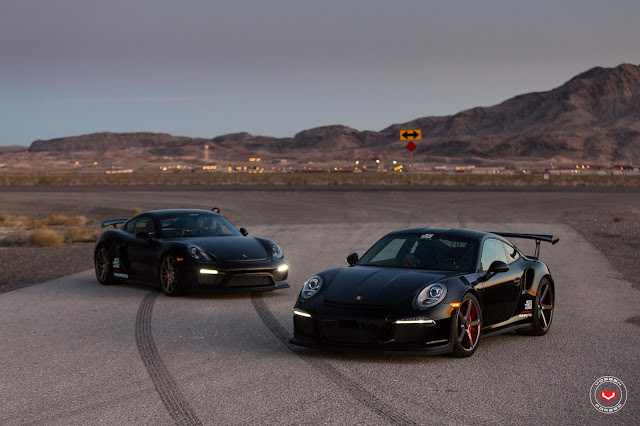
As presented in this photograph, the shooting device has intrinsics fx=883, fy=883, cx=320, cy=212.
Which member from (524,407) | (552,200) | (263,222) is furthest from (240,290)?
(552,200)

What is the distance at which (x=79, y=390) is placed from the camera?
735 cm

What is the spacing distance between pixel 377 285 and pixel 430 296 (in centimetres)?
55

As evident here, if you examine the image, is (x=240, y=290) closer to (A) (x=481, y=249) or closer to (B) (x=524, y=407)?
(A) (x=481, y=249)

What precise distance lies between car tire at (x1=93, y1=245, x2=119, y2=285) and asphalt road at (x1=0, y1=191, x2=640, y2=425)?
18 cm

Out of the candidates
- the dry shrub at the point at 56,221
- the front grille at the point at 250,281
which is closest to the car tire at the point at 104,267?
the front grille at the point at 250,281

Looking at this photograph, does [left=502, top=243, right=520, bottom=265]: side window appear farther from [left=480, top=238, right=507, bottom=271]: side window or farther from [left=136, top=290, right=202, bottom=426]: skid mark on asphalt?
[left=136, top=290, right=202, bottom=426]: skid mark on asphalt

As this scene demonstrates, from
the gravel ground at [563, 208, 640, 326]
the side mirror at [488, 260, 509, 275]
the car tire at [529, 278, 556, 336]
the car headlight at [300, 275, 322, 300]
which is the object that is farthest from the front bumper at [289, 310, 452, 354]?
the gravel ground at [563, 208, 640, 326]

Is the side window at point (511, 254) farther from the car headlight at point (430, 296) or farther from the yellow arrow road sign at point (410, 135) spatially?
the yellow arrow road sign at point (410, 135)

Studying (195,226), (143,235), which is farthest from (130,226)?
(195,226)

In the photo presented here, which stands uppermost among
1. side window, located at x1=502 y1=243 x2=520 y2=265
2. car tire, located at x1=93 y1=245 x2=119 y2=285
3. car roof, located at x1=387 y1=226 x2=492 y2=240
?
car roof, located at x1=387 y1=226 x2=492 y2=240

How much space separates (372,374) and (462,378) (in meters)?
0.80

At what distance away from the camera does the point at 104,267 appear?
1456cm

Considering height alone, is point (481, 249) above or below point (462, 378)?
above

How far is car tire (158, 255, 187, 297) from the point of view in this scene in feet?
42.0
